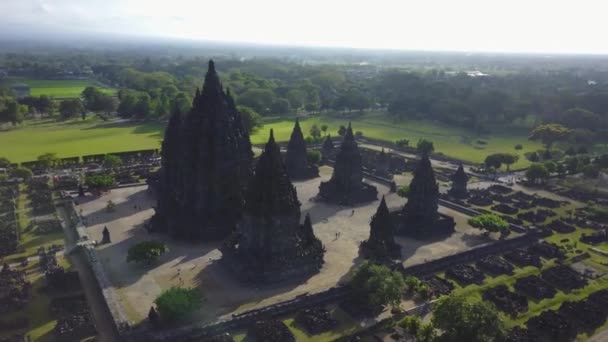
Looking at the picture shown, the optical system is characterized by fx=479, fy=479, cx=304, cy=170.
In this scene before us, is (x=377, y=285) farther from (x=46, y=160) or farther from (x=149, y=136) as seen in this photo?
(x=149, y=136)

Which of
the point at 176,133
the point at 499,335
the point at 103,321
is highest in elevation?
the point at 176,133

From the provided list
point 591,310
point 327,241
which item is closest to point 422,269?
point 327,241

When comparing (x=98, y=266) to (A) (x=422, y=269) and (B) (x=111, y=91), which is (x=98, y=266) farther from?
(B) (x=111, y=91)

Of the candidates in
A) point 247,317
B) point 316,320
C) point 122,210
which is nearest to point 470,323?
point 316,320

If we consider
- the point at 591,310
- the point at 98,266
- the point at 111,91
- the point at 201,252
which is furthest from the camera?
the point at 111,91

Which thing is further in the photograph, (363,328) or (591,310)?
(591,310)

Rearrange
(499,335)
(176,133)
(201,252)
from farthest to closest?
(176,133), (201,252), (499,335)
